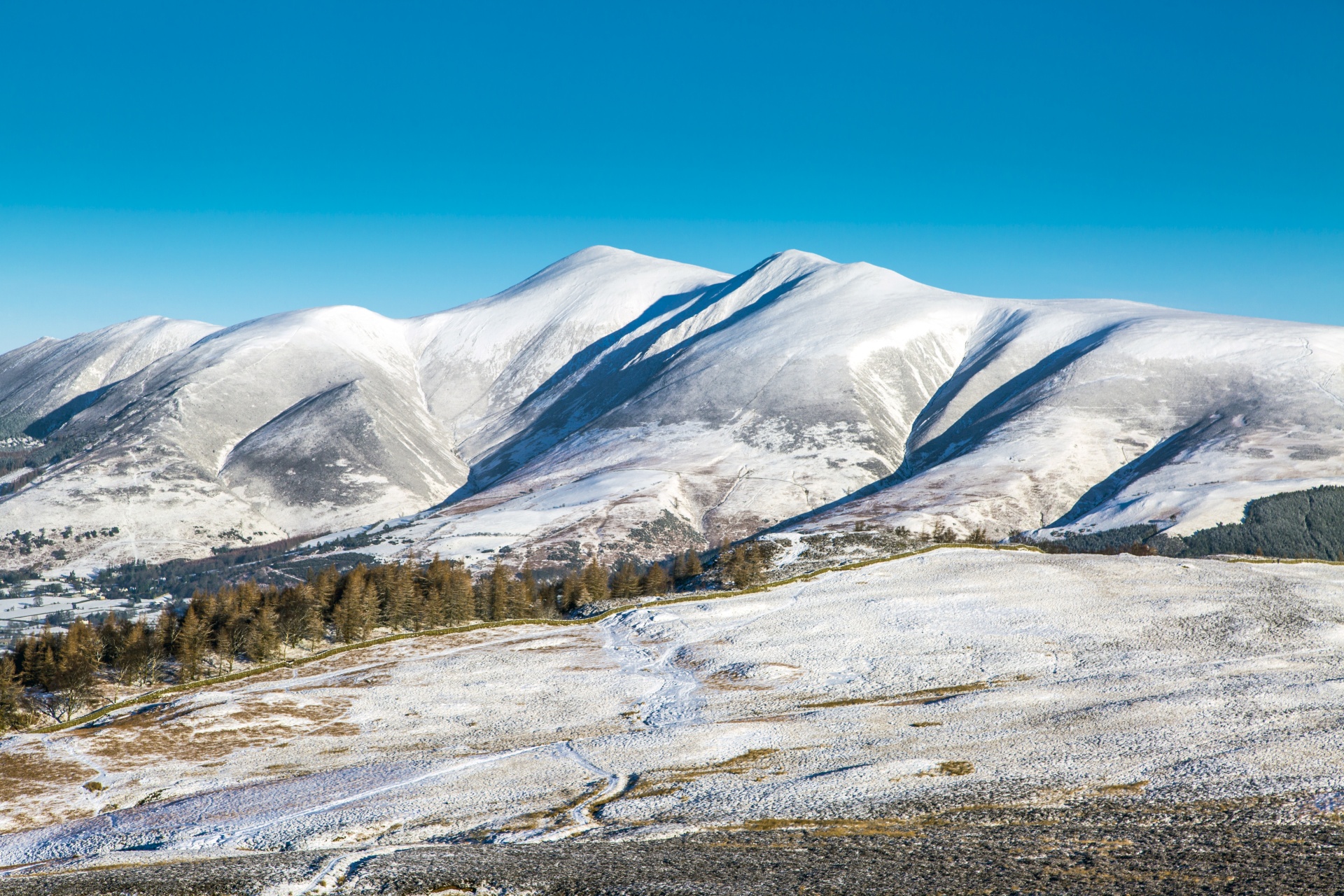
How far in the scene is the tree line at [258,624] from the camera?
9031cm

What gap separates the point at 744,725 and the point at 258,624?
228 feet

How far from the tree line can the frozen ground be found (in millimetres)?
21163

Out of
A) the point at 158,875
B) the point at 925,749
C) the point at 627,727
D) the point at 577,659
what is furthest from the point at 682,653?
the point at 158,875

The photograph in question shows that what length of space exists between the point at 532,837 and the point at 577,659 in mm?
47733

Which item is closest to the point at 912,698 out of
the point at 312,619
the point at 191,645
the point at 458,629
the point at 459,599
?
the point at 458,629

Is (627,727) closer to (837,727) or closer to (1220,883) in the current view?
(837,727)

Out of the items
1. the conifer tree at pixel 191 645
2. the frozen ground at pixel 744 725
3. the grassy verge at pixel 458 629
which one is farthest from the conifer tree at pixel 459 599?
the conifer tree at pixel 191 645

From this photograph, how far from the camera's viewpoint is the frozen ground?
129ft

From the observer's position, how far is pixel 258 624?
103m

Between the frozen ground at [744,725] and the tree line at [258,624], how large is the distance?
69.4ft

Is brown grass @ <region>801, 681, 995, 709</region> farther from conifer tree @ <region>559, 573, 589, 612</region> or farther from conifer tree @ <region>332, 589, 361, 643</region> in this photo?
conifer tree @ <region>559, 573, 589, 612</region>

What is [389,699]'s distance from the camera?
7131 centimetres

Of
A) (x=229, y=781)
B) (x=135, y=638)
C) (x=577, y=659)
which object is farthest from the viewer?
(x=135, y=638)

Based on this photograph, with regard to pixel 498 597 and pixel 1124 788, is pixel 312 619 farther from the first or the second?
pixel 1124 788
